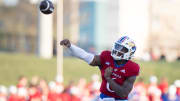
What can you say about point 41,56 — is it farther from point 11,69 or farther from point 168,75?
point 168,75

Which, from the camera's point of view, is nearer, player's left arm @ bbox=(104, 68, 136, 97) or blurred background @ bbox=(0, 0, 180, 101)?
player's left arm @ bbox=(104, 68, 136, 97)

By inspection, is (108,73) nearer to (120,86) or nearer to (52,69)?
(120,86)

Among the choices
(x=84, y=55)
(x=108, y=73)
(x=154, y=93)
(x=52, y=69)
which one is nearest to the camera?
(x=108, y=73)

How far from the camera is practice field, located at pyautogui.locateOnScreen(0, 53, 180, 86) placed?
82.8 ft

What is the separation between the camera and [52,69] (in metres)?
25.8

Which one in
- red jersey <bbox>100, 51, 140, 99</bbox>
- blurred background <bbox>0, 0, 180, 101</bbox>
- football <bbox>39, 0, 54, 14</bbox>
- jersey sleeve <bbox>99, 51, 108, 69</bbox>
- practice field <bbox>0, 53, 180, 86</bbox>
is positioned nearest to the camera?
red jersey <bbox>100, 51, 140, 99</bbox>

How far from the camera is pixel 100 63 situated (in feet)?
28.7

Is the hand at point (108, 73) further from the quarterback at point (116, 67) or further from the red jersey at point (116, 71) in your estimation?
the red jersey at point (116, 71)

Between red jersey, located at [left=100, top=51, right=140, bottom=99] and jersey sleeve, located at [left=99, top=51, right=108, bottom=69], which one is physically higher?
jersey sleeve, located at [left=99, top=51, right=108, bottom=69]

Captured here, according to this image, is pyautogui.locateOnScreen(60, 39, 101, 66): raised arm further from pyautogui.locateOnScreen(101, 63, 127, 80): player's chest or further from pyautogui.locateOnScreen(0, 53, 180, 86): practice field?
pyautogui.locateOnScreen(0, 53, 180, 86): practice field

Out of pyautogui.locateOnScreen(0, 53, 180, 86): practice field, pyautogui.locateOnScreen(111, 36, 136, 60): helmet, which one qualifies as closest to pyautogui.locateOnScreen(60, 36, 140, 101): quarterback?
pyautogui.locateOnScreen(111, 36, 136, 60): helmet

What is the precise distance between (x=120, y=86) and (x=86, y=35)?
1322 inches

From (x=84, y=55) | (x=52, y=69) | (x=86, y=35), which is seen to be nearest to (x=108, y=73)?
(x=84, y=55)

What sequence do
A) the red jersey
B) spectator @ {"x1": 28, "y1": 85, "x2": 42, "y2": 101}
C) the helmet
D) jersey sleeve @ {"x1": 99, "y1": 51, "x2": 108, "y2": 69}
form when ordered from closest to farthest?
the helmet
the red jersey
jersey sleeve @ {"x1": 99, "y1": 51, "x2": 108, "y2": 69}
spectator @ {"x1": 28, "y1": 85, "x2": 42, "y2": 101}
